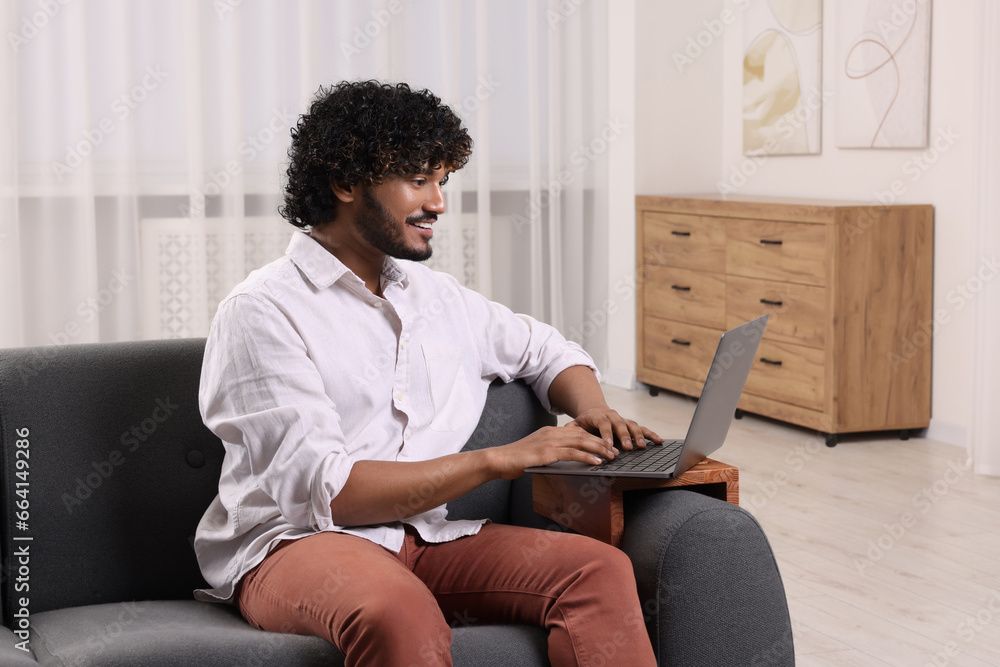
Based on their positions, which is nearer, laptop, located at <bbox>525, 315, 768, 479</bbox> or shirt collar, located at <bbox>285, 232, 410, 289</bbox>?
laptop, located at <bbox>525, 315, 768, 479</bbox>

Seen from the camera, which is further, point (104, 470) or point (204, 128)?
point (204, 128)

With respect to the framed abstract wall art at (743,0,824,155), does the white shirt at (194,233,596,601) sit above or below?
below

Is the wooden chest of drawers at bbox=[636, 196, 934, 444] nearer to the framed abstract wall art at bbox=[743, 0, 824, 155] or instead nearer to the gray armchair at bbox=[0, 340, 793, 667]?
the framed abstract wall art at bbox=[743, 0, 824, 155]

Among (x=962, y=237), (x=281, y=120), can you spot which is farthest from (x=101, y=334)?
(x=962, y=237)

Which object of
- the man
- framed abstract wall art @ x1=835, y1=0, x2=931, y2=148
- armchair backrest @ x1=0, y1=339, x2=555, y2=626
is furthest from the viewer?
framed abstract wall art @ x1=835, y1=0, x2=931, y2=148

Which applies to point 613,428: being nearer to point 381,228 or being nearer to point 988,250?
point 381,228

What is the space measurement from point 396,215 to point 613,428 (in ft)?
1.56

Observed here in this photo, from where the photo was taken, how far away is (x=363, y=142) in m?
1.77

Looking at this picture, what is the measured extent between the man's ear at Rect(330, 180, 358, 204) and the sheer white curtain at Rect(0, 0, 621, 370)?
3017 millimetres

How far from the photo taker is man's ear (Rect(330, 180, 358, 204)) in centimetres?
180

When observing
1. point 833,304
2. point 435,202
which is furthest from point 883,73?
point 435,202

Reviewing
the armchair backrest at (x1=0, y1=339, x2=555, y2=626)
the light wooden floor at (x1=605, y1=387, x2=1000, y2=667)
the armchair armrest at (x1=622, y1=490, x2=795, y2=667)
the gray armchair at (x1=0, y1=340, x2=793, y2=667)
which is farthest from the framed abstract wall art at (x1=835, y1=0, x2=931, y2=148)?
the armchair backrest at (x1=0, y1=339, x2=555, y2=626)

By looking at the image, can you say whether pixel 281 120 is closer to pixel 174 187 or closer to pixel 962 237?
pixel 174 187

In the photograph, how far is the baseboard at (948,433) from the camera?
421cm
